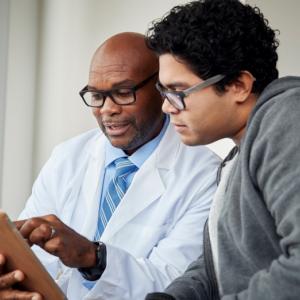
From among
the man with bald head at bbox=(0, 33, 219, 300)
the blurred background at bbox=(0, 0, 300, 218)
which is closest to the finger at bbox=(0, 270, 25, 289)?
the man with bald head at bbox=(0, 33, 219, 300)

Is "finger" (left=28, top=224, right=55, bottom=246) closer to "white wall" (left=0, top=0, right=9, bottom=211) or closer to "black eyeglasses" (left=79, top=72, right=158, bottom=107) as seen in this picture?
"black eyeglasses" (left=79, top=72, right=158, bottom=107)

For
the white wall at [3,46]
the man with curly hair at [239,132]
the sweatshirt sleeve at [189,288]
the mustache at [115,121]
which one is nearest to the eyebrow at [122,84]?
the mustache at [115,121]

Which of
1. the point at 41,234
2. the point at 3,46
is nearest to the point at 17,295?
the point at 41,234

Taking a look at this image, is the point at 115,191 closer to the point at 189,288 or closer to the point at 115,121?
the point at 115,121

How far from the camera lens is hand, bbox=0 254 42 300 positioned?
1198 mm

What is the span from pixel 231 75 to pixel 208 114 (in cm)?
10

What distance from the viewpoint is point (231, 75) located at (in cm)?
113

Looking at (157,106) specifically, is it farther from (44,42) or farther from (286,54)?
(44,42)

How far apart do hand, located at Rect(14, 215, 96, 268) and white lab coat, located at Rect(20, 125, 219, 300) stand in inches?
4.5

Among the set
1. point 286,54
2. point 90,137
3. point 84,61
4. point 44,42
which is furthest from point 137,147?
point 44,42

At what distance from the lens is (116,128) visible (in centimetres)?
169

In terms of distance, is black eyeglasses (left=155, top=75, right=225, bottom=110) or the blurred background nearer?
black eyeglasses (left=155, top=75, right=225, bottom=110)

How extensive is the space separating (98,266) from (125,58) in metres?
0.68

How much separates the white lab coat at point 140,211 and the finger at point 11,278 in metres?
0.29
